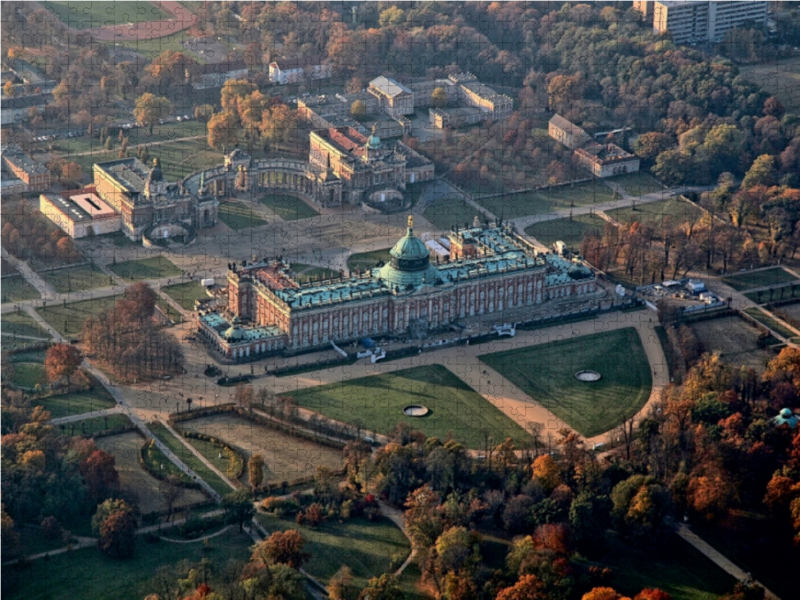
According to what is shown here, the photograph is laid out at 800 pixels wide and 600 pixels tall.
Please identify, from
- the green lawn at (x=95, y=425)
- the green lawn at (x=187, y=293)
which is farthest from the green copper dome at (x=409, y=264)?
the green lawn at (x=95, y=425)

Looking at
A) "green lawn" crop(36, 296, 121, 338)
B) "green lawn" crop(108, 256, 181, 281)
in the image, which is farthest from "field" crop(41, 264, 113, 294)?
"green lawn" crop(36, 296, 121, 338)

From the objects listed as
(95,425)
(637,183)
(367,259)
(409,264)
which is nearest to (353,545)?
(95,425)

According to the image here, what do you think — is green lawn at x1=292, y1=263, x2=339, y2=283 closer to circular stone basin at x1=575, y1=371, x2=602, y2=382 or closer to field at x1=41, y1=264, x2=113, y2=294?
field at x1=41, y1=264, x2=113, y2=294

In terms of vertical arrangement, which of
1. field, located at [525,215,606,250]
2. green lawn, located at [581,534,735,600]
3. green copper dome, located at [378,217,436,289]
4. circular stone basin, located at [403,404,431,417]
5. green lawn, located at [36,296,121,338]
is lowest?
green lawn, located at [581,534,735,600]

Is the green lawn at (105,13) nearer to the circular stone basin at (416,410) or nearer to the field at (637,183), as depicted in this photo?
the field at (637,183)

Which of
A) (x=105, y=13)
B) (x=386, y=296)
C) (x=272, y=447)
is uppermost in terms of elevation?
(x=105, y=13)

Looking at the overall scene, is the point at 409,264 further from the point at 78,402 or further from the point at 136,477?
the point at 136,477

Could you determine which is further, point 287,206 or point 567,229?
point 287,206
